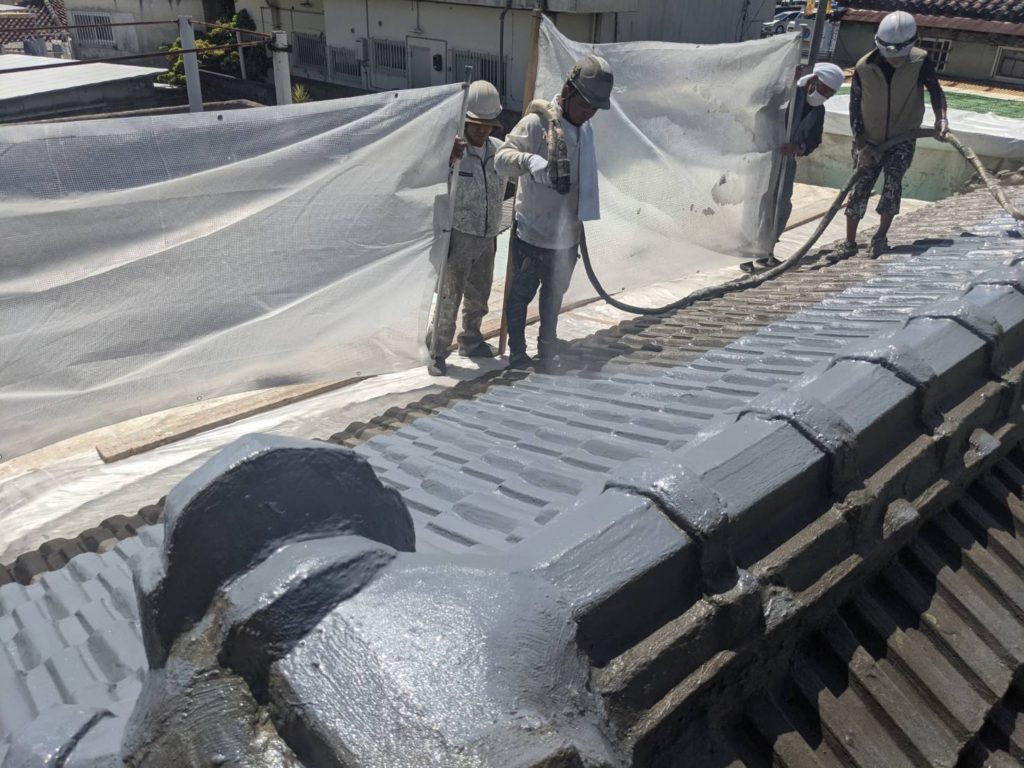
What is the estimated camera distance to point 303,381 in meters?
5.48

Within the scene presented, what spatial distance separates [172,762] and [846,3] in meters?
23.6

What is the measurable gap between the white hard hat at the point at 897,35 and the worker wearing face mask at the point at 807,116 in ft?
5.88

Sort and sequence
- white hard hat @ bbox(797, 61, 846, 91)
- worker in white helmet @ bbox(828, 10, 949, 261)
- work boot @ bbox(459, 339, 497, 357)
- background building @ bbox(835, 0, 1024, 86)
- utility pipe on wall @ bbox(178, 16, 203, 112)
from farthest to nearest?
1. background building @ bbox(835, 0, 1024, 86)
2. utility pipe on wall @ bbox(178, 16, 203, 112)
3. white hard hat @ bbox(797, 61, 846, 91)
4. work boot @ bbox(459, 339, 497, 357)
5. worker in white helmet @ bbox(828, 10, 949, 261)

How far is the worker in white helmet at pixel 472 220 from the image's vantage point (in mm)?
5633

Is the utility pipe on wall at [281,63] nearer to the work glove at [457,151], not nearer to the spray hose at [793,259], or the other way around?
the work glove at [457,151]

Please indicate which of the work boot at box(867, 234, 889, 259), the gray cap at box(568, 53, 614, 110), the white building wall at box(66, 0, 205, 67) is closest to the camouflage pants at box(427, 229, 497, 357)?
the gray cap at box(568, 53, 614, 110)

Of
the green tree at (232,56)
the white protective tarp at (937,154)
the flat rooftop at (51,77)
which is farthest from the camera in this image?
the green tree at (232,56)

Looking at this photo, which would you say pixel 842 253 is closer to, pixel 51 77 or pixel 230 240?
pixel 230 240

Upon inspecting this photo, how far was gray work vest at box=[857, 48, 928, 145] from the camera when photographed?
5.88 meters

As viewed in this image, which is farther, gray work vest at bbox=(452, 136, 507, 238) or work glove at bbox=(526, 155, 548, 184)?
gray work vest at bbox=(452, 136, 507, 238)

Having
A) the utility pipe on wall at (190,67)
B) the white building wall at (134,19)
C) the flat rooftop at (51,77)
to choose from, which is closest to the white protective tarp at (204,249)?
the utility pipe on wall at (190,67)

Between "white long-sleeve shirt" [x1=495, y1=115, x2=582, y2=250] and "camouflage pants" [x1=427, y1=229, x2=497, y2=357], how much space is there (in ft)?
2.59

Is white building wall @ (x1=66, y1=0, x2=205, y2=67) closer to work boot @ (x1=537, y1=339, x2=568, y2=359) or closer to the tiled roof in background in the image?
the tiled roof in background

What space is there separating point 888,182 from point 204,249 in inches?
186
